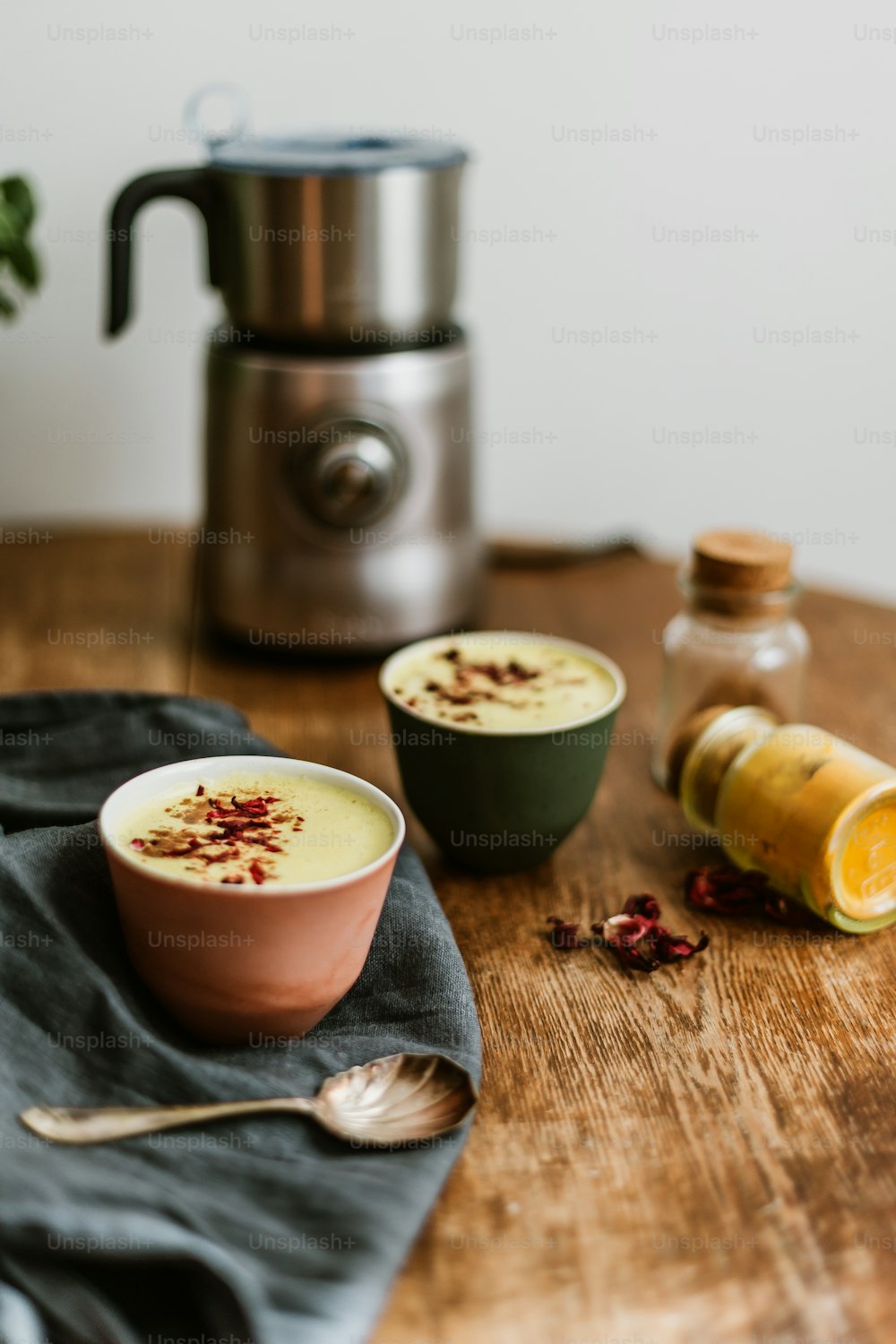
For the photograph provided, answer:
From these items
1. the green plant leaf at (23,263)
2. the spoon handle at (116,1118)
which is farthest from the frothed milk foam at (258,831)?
the green plant leaf at (23,263)

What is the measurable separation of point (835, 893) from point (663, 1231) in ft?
0.97

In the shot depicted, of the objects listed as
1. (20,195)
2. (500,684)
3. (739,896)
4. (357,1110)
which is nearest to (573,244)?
(20,195)

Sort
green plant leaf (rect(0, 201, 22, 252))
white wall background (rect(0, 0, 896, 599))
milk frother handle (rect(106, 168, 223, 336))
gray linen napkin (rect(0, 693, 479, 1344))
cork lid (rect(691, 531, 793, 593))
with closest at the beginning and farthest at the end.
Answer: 1. gray linen napkin (rect(0, 693, 479, 1344))
2. cork lid (rect(691, 531, 793, 593))
3. milk frother handle (rect(106, 168, 223, 336))
4. green plant leaf (rect(0, 201, 22, 252))
5. white wall background (rect(0, 0, 896, 599))

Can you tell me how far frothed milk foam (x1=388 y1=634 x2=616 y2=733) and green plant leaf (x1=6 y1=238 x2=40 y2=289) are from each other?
632 millimetres

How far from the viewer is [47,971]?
0.68 metres

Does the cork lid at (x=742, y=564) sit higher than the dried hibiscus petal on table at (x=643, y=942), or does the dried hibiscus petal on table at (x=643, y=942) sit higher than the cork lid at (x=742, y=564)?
the cork lid at (x=742, y=564)

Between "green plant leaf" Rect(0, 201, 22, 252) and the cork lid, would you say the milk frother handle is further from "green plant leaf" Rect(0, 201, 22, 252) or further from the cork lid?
the cork lid

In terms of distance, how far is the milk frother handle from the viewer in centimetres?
112

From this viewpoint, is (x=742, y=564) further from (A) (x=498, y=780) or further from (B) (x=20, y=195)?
(B) (x=20, y=195)

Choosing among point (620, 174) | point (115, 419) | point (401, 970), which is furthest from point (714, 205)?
point (401, 970)

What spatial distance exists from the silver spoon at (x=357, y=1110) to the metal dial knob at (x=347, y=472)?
1.98 ft

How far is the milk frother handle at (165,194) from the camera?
112 cm

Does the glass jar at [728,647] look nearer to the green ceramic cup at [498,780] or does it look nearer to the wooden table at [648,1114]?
the wooden table at [648,1114]

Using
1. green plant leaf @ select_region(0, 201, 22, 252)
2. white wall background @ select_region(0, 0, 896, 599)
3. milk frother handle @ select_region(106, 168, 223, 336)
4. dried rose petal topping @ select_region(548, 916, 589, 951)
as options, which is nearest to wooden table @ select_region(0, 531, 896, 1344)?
dried rose petal topping @ select_region(548, 916, 589, 951)
